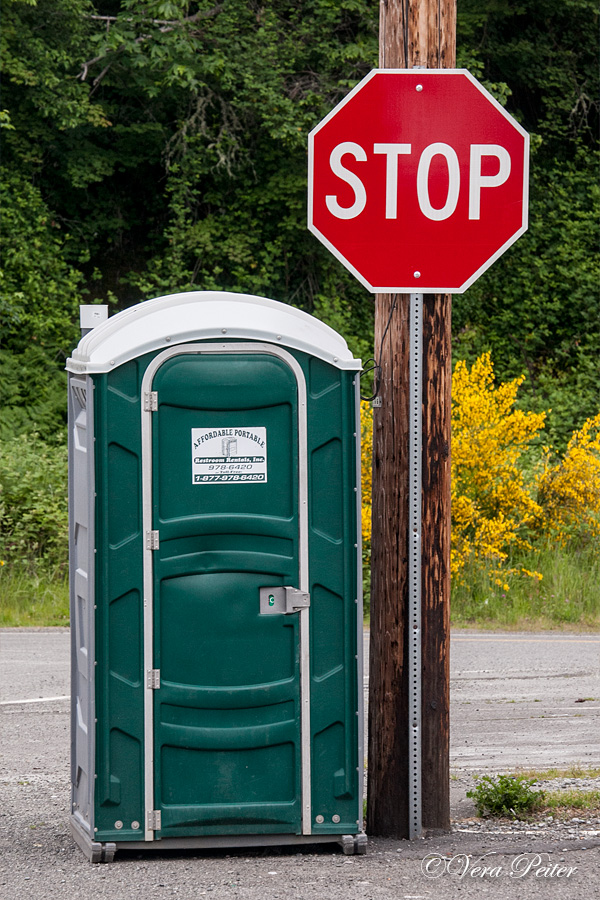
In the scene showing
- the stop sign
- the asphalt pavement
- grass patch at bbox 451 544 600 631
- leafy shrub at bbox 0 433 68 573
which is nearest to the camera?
the asphalt pavement

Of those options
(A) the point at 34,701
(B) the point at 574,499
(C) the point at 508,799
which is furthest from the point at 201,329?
(B) the point at 574,499

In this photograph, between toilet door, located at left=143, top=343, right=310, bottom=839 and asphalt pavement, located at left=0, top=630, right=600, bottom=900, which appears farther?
toilet door, located at left=143, top=343, right=310, bottom=839

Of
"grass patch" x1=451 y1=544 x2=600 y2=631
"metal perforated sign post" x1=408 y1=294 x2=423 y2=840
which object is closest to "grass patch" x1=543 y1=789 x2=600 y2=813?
"metal perforated sign post" x1=408 y1=294 x2=423 y2=840

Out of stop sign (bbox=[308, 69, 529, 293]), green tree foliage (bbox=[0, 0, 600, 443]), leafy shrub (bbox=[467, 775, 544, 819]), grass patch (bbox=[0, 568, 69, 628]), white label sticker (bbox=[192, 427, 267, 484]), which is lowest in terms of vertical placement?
grass patch (bbox=[0, 568, 69, 628])

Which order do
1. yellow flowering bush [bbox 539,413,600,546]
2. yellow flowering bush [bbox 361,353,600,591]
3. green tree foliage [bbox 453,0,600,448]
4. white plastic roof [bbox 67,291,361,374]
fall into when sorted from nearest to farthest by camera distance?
1. white plastic roof [bbox 67,291,361,374]
2. yellow flowering bush [bbox 361,353,600,591]
3. yellow flowering bush [bbox 539,413,600,546]
4. green tree foliage [bbox 453,0,600,448]

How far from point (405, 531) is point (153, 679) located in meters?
1.28

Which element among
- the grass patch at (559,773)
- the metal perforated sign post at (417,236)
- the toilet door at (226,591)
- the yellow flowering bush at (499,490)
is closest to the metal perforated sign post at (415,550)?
the metal perforated sign post at (417,236)

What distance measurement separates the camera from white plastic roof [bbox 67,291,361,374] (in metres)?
4.41

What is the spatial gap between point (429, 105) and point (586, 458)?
9389 millimetres

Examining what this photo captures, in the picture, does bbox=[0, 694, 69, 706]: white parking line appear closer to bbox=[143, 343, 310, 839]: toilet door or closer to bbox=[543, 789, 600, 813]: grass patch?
bbox=[143, 343, 310, 839]: toilet door

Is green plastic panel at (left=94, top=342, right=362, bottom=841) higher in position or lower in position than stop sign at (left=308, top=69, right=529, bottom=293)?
lower

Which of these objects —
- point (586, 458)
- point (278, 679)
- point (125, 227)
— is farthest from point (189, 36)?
point (278, 679)

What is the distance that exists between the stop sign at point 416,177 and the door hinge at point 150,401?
3.46ft

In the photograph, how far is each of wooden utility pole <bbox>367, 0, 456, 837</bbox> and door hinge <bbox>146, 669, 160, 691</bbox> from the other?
1044 millimetres
